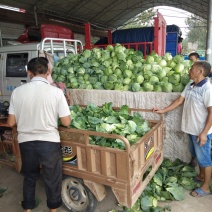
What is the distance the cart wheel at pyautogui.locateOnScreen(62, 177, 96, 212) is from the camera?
2.58 meters

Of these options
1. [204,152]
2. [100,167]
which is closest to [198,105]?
[204,152]

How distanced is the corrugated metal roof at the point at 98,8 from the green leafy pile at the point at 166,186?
10300mm

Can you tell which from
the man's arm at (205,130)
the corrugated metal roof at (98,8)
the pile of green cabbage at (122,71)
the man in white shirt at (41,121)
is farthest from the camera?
the corrugated metal roof at (98,8)

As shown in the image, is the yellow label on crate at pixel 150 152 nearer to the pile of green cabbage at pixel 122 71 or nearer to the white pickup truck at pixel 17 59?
the pile of green cabbage at pixel 122 71

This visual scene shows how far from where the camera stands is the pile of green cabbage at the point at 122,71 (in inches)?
151

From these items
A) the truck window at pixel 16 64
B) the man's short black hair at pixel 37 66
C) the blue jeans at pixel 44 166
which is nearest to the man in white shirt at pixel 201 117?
the blue jeans at pixel 44 166

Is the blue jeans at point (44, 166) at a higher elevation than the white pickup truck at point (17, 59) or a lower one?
lower

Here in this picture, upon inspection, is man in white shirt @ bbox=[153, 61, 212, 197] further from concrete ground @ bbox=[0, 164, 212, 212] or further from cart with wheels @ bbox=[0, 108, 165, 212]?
cart with wheels @ bbox=[0, 108, 165, 212]

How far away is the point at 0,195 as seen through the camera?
326 cm

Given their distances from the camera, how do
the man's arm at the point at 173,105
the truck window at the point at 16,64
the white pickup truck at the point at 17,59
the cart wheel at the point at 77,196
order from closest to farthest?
1. the cart wheel at the point at 77,196
2. the man's arm at the point at 173,105
3. the white pickup truck at the point at 17,59
4. the truck window at the point at 16,64

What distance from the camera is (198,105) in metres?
2.83

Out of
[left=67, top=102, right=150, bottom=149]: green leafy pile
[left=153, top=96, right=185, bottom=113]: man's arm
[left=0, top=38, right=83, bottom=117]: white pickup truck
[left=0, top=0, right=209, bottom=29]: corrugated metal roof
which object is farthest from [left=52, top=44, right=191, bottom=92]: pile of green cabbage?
[left=0, top=0, right=209, bottom=29]: corrugated metal roof

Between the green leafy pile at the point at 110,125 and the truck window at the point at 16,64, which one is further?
the truck window at the point at 16,64

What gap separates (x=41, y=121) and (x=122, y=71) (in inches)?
94.2
